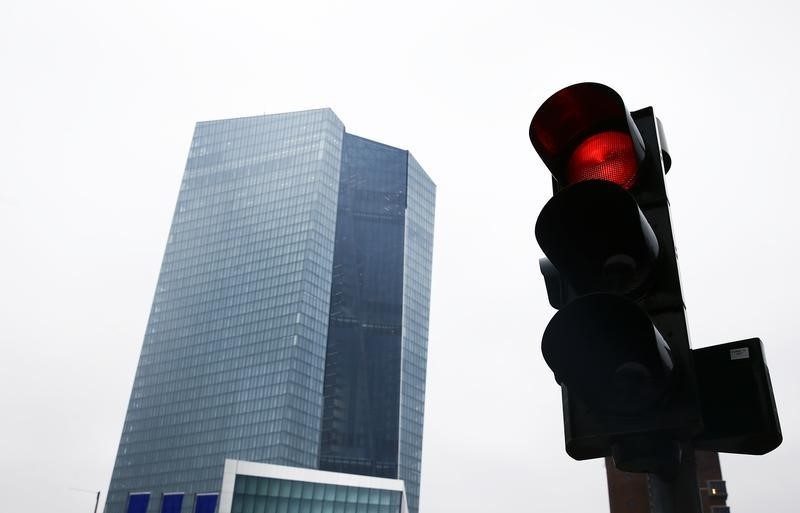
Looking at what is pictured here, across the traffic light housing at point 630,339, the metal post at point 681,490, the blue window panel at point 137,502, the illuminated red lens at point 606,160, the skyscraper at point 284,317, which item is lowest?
the metal post at point 681,490

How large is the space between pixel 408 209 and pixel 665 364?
15347 cm

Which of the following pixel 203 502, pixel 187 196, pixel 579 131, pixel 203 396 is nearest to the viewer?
pixel 579 131

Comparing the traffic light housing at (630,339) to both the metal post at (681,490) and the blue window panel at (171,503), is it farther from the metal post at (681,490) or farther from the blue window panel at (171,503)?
the blue window panel at (171,503)

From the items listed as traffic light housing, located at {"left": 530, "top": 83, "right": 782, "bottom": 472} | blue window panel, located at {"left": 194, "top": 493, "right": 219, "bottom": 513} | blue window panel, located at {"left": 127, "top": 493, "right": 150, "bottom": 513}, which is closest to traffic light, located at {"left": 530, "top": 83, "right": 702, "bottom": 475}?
traffic light housing, located at {"left": 530, "top": 83, "right": 782, "bottom": 472}

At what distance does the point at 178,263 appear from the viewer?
140250mm

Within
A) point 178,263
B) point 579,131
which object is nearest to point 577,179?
point 579,131

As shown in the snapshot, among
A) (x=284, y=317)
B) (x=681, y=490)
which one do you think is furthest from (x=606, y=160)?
(x=284, y=317)

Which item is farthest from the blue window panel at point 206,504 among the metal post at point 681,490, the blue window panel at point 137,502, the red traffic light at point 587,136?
the metal post at point 681,490

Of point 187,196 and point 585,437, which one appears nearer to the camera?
point 585,437

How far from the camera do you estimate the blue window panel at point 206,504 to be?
156 feet

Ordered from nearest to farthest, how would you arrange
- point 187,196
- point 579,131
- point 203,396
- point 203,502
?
point 579,131, point 203,502, point 203,396, point 187,196

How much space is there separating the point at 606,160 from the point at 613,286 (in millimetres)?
558

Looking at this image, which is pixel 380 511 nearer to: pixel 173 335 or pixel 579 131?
pixel 579 131

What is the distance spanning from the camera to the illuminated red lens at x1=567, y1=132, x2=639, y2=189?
2.68m
